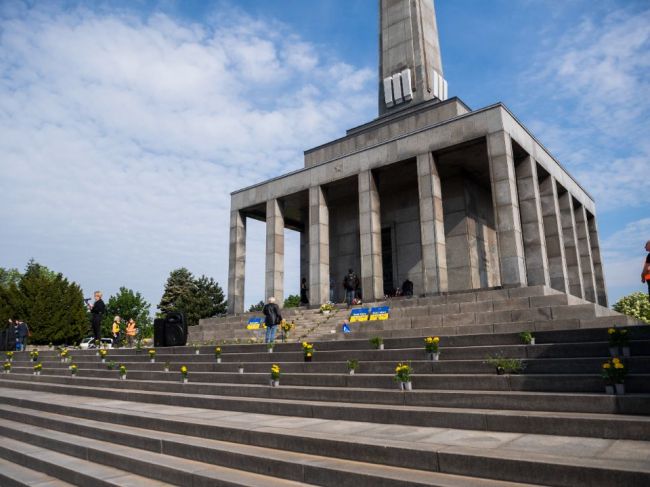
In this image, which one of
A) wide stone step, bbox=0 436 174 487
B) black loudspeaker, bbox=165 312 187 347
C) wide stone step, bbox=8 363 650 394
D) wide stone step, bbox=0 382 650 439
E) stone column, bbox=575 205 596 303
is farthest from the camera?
stone column, bbox=575 205 596 303

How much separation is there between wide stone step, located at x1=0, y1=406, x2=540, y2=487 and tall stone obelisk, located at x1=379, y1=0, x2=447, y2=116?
24.8 meters

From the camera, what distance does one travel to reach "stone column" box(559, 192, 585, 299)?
2695cm

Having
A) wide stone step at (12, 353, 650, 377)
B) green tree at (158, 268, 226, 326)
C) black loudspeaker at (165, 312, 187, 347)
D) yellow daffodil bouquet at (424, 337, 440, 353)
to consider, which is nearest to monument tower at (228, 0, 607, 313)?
black loudspeaker at (165, 312, 187, 347)

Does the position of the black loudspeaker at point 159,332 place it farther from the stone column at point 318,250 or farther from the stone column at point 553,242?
the stone column at point 553,242

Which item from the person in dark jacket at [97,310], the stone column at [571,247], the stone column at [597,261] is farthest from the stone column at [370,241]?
the stone column at [597,261]

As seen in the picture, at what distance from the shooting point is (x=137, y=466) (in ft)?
22.2

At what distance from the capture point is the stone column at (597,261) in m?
31.8

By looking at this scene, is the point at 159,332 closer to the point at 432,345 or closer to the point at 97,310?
the point at 97,310

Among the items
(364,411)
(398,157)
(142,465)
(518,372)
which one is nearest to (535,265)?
(398,157)

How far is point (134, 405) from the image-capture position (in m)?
10.6

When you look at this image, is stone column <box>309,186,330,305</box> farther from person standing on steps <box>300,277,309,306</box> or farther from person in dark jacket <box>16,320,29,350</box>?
person in dark jacket <box>16,320,29,350</box>

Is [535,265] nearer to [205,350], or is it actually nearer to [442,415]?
[205,350]

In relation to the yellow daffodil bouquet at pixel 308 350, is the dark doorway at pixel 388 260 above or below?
above

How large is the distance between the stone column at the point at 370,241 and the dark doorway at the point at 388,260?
3.80 m
